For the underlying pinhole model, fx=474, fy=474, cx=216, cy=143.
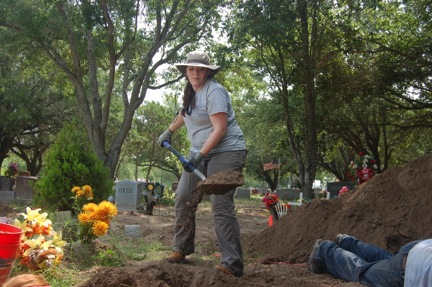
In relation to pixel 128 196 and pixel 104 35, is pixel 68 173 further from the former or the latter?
pixel 104 35

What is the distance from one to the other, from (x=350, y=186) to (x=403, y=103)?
22.8 feet

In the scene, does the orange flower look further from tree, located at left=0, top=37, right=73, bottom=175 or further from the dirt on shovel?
tree, located at left=0, top=37, right=73, bottom=175

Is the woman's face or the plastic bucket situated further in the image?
the woman's face

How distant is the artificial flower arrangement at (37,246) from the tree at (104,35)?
36.2 feet

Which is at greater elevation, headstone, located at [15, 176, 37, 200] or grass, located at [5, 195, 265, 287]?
headstone, located at [15, 176, 37, 200]

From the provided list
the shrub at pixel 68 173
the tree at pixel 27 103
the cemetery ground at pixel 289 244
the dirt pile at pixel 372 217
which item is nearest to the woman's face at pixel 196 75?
the cemetery ground at pixel 289 244

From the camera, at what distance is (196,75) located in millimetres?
4371

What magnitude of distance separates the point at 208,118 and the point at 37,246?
1.81 meters

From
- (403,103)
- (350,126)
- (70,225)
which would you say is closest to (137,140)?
(350,126)

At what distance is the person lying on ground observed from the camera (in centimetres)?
261

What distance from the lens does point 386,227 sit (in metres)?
5.03

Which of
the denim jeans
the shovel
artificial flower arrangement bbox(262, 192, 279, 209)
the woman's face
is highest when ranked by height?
the woman's face

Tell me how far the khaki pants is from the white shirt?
5.28ft

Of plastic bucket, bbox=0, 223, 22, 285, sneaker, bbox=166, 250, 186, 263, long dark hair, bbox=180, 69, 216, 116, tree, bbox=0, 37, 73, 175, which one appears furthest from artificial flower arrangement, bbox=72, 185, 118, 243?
tree, bbox=0, 37, 73, 175
